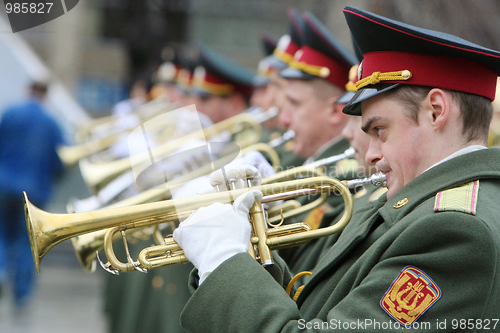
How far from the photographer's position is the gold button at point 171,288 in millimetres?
4633

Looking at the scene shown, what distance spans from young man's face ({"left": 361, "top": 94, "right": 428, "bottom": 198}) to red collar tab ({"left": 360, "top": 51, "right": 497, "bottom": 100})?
10cm

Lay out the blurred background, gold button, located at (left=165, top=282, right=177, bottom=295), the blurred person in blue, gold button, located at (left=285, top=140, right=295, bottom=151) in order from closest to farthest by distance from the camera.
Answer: gold button, located at (left=165, top=282, right=177, bottom=295) < gold button, located at (left=285, top=140, right=295, bottom=151) < the blurred person in blue < the blurred background

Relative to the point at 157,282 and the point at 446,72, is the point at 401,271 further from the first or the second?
the point at 157,282

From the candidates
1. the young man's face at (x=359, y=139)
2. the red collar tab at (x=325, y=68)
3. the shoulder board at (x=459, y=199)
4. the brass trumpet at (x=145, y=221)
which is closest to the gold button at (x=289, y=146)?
the red collar tab at (x=325, y=68)

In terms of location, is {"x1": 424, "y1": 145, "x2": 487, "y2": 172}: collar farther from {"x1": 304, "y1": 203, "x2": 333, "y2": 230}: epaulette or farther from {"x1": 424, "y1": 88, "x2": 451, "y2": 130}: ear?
{"x1": 304, "y1": 203, "x2": 333, "y2": 230}: epaulette

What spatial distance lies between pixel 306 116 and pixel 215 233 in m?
1.95

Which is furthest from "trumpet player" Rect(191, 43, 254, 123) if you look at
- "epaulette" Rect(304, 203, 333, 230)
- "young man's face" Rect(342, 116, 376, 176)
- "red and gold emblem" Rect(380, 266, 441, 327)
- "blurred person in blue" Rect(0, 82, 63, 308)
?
"red and gold emblem" Rect(380, 266, 441, 327)

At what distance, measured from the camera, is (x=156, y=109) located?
8.53 m

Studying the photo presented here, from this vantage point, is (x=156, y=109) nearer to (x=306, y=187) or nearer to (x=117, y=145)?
(x=117, y=145)

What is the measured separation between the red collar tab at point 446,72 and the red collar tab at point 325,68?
175 centimetres

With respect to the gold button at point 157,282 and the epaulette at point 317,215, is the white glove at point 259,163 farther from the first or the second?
the gold button at point 157,282

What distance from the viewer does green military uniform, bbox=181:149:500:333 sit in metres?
1.66

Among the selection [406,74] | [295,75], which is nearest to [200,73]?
[295,75]

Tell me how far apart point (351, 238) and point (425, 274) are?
383 mm
